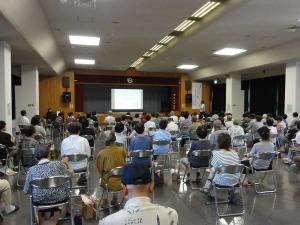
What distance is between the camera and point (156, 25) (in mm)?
7938

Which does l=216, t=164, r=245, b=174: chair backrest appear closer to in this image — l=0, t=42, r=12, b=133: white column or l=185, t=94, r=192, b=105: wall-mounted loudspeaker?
l=0, t=42, r=12, b=133: white column

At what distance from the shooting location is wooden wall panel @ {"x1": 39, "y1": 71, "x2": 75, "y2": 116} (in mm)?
17734

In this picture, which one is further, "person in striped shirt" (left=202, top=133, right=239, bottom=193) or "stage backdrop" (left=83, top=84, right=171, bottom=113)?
"stage backdrop" (left=83, top=84, right=171, bottom=113)

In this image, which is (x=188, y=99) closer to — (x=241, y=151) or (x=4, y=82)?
(x=241, y=151)

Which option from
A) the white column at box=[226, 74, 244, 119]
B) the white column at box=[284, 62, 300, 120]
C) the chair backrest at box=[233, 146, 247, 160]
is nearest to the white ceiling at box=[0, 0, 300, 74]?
the white column at box=[284, 62, 300, 120]

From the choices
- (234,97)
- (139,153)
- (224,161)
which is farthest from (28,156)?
(234,97)

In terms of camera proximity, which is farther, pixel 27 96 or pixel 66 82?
pixel 66 82

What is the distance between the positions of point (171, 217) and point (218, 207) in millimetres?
2971

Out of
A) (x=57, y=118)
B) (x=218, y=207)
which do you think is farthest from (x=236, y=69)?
(x=218, y=207)

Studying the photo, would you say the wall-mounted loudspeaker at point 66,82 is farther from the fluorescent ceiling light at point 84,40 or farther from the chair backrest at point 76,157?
the chair backrest at point 76,157

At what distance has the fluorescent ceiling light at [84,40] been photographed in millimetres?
9508

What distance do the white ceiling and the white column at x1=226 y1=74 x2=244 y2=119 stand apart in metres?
4.02

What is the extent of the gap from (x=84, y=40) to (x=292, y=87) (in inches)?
311

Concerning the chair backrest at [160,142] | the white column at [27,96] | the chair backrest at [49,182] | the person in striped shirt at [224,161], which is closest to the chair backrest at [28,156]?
the chair backrest at [49,182]
